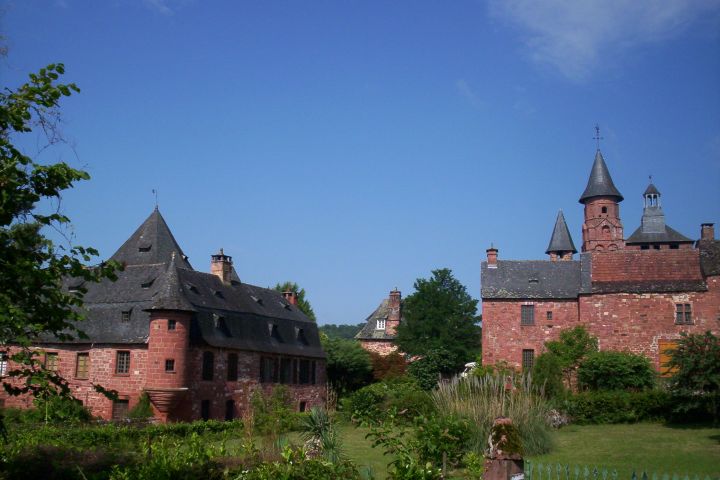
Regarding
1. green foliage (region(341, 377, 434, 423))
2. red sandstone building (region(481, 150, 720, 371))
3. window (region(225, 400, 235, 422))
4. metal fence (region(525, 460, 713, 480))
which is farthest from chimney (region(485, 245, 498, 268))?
metal fence (region(525, 460, 713, 480))

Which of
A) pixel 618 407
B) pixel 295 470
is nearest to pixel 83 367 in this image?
pixel 618 407

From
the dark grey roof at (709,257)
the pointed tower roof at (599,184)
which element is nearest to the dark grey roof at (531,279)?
the dark grey roof at (709,257)

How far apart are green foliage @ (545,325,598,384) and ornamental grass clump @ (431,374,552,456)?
18.5 m

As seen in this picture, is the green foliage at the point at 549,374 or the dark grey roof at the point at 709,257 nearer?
the green foliage at the point at 549,374

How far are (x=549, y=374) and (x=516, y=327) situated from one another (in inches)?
242

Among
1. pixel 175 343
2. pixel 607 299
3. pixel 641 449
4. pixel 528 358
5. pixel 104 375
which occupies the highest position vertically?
pixel 607 299

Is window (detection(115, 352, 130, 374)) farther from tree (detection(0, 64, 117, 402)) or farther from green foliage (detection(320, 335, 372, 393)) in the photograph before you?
tree (detection(0, 64, 117, 402))

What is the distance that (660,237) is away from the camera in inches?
2413

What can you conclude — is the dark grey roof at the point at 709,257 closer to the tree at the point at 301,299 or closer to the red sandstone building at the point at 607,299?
the red sandstone building at the point at 607,299

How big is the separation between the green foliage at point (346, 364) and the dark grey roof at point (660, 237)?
88.0ft

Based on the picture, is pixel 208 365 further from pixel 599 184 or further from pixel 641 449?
pixel 599 184

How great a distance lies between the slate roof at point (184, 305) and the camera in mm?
33812

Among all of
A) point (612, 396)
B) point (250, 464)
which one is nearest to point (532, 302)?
point (612, 396)

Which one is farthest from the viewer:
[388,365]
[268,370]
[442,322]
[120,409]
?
[388,365]
